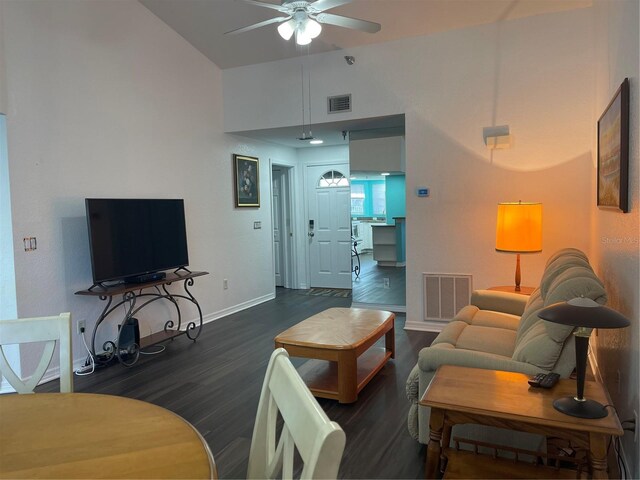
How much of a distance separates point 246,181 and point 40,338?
4.62 meters

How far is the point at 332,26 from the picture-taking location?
4723 mm

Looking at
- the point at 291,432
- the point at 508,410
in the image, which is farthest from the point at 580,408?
the point at 291,432

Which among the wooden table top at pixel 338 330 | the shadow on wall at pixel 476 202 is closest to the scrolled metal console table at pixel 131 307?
the wooden table top at pixel 338 330

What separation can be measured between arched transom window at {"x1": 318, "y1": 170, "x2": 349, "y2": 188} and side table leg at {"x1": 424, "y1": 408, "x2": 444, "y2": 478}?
18.2 feet

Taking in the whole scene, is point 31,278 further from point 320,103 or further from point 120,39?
point 320,103

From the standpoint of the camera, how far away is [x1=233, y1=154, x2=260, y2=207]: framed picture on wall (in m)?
6.08

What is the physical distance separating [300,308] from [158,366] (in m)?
2.44

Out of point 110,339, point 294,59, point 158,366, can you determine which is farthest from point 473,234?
point 110,339

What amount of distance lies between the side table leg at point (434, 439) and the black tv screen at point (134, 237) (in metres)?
3.04

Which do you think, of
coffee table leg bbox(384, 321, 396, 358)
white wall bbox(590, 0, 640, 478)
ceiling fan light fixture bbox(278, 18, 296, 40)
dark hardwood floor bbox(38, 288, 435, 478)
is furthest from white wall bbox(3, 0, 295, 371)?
white wall bbox(590, 0, 640, 478)

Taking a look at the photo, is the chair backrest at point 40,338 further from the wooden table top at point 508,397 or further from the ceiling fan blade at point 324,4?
the ceiling fan blade at point 324,4

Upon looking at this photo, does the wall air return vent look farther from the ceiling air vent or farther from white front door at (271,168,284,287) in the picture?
white front door at (271,168,284,287)

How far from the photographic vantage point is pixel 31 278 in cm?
361

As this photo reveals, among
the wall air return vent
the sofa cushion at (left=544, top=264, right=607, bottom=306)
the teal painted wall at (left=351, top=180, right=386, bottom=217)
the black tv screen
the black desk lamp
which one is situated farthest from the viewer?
the teal painted wall at (left=351, top=180, right=386, bottom=217)
